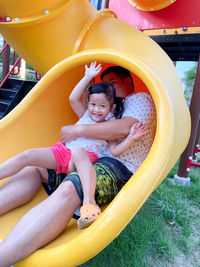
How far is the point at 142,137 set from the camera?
1460 millimetres

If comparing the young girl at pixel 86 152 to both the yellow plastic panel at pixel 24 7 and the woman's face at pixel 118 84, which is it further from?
the yellow plastic panel at pixel 24 7

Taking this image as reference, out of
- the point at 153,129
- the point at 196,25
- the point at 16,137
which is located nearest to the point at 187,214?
the point at 153,129

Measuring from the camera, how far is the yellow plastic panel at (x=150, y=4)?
288cm

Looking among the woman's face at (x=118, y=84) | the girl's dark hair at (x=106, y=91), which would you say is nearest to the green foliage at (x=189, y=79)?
the woman's face at (x=118, y=84)

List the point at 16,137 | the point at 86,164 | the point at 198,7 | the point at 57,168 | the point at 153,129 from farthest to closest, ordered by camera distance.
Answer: the point at 198,7 → the point at 16,137 → the point at 153,129 → the point at 57,168 → the point at 86,164

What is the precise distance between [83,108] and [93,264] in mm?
954

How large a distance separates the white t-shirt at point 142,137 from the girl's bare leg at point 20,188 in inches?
16.2

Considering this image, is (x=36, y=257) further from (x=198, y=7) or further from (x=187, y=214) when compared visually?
(x=198, y=7)

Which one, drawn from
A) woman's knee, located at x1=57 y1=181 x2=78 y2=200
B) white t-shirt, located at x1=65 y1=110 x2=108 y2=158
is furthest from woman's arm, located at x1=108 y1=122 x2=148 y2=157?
woman's knee, located at x1=57 y1=181 x2=78 y2=200

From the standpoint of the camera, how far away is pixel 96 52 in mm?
1576

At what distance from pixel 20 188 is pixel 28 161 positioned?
8.1 inches

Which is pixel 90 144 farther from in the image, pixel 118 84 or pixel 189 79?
pixel 189 79

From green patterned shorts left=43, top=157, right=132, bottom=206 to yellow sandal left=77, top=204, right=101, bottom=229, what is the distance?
4.5 inches

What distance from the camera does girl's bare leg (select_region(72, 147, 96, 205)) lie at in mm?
1112
